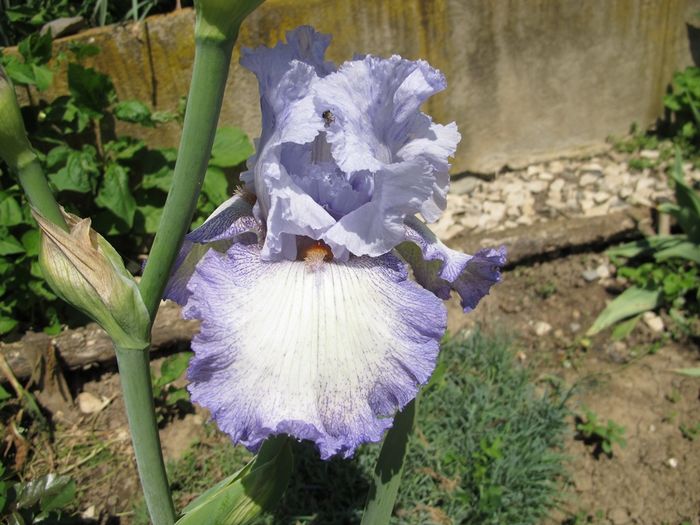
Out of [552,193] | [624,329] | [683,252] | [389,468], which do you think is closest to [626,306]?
[624,329]

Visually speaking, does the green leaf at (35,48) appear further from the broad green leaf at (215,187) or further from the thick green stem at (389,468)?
the thick green stem at (389,468)

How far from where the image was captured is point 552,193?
3238 millimetres

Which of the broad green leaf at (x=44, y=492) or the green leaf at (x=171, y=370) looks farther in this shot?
the green leaf at (x=171, y=370)

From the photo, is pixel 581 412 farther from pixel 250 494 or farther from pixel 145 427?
pixel 145 427

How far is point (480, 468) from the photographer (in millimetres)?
1879

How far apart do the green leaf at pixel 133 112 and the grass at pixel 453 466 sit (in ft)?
3.64

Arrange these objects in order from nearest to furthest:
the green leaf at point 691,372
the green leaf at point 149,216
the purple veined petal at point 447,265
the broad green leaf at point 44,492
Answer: the purple veined petal at point 447,265
the broad green leaf at point 44,492
the green leaf at point 691,372
the green leaf at point 149,216

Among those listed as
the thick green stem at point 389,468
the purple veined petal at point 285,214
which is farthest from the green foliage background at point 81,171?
the purple veined petal at point 285,214

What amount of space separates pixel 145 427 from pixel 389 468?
16.2 inches

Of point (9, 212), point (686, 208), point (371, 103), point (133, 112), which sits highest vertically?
point (371, 103)

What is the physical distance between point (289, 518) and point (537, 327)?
1.27m

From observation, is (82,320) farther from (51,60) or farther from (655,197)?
(655,197)

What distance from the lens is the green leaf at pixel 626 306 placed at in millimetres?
2570

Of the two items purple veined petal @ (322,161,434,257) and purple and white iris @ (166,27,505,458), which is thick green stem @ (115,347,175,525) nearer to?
purple and white iris @ (166,27,505,458)
